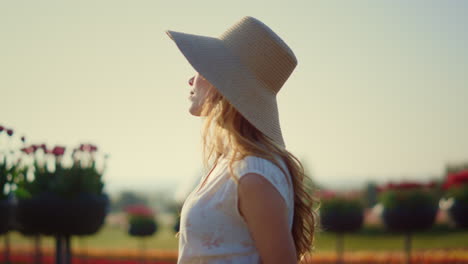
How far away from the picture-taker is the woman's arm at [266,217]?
140cm

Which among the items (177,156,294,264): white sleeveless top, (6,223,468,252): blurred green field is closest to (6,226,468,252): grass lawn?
(6,223,468,252): blurred green field

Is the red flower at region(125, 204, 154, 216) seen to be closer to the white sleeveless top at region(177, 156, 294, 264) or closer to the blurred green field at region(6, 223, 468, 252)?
the blurred green field at region(6, 223, 468, 252)

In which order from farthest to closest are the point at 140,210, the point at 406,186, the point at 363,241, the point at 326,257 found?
1. the point at 363,241
2. the point at 326,257
3. the point at 140,210
4. the point at 406,186

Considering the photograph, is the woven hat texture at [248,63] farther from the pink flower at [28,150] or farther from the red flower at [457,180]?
the red flower at [457,180]

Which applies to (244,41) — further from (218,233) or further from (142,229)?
(142,229)

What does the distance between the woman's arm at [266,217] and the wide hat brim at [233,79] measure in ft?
0.76

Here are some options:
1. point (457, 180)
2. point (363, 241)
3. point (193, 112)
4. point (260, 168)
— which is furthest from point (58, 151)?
point (363, 241)

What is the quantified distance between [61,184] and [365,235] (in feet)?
36.1

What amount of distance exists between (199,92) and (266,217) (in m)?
0.50

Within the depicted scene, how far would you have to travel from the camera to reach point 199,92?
1.71 meters

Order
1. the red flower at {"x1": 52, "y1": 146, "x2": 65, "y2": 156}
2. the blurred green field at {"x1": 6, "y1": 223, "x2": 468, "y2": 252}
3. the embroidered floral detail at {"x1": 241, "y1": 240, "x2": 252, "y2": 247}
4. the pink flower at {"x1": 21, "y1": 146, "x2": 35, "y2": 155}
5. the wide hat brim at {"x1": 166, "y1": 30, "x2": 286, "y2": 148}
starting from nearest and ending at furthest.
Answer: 1. the embroidered floral detail at {"x1": 241, "y1": 240, "x2": 252, "y2": 247}
2. the wide hat brim at {"x1": 166, "y1": 30, "x2": 286, "y2": 148}
3. the pink flower at {"x1": 21, "y1": 146, "x2": 35, "y2": 155}
4. the red flower at {"x1": 52, "y1": 146, "x2": 65, "y2": 156}
5. the blurred green field at {"x1": 6, "y1": 223, "x2": 468, "y2": 252}

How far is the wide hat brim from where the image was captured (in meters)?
1.63

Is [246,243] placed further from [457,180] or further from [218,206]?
[457,180]

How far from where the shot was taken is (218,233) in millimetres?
1520
